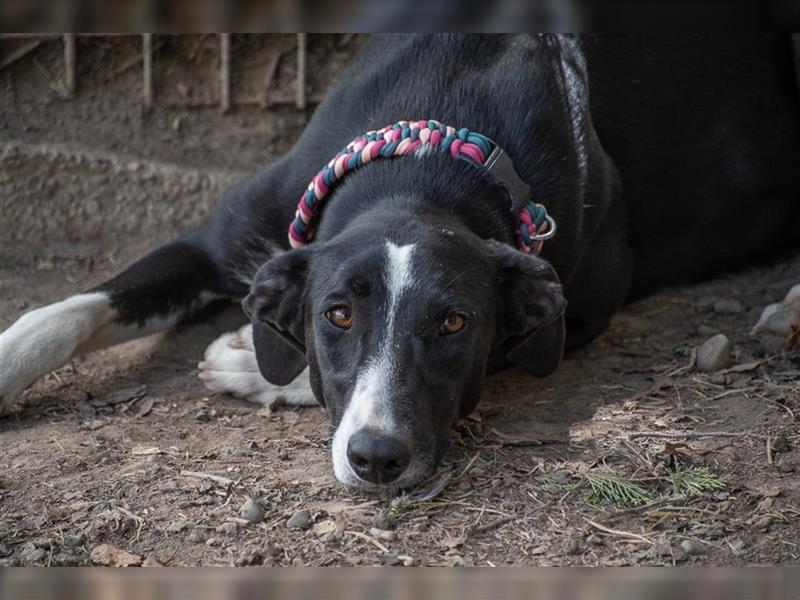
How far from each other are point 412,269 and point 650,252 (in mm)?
2260

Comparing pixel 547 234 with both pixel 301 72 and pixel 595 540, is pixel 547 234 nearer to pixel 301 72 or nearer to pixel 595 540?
pixel 595 540

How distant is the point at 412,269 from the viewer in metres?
3.18

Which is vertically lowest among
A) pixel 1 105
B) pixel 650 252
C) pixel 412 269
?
pixel 650 252

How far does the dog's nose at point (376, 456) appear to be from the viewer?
2.96 meters

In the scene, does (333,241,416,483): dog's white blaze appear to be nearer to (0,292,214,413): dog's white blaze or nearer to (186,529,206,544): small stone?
(186,529,206,544): small stone

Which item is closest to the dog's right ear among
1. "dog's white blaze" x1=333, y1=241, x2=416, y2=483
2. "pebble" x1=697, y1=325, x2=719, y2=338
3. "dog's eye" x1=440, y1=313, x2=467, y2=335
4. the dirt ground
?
the dirt ground

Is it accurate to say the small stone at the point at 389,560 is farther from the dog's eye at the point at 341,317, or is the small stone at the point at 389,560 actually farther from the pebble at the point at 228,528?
the dog's eye at the point at 341,317

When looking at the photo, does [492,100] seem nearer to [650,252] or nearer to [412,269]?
[412,269]

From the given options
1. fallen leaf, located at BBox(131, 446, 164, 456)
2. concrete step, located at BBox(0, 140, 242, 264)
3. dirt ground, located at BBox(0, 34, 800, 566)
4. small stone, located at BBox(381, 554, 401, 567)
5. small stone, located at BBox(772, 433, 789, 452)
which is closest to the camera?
small stone, located at BBox(381, 554, 401, 567)

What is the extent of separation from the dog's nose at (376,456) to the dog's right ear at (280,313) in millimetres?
631

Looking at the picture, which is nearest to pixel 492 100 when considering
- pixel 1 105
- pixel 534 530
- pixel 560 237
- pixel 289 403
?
pixel 560 237

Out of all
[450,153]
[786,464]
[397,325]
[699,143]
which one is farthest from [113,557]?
[699,143]

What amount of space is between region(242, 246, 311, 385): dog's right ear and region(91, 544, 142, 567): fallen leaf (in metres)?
0.89

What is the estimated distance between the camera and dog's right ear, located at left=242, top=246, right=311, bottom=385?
345 cm
